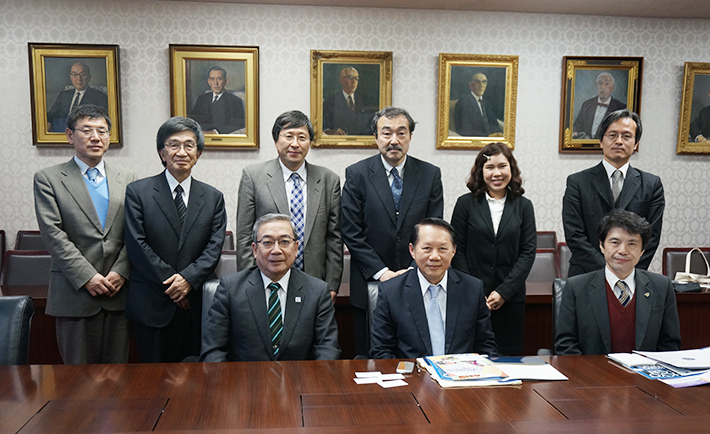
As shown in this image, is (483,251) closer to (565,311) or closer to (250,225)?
(565,311)

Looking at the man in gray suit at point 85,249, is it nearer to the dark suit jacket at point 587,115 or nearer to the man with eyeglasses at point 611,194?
the man with eyeglasses at point 611,194

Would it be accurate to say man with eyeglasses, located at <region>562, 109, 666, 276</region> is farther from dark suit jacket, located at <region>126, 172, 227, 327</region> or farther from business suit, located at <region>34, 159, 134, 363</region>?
business suit, located at <region>34, 159, 134, 363</region>

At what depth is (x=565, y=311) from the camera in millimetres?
2293

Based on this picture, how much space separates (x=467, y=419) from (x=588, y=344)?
1049 mm

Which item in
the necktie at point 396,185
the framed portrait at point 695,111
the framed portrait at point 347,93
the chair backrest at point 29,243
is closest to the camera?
the necktie at point 396,185

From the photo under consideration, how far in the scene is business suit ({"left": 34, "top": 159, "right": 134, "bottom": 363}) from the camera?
2.63 meters

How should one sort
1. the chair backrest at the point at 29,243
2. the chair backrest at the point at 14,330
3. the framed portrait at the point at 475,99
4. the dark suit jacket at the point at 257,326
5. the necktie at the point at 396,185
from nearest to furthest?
the chair backrest at the point at 14,330
the dark suit jacket at the point at 257,326
the necktie at the point at 396,185
the chair backrest at the point at 29,243
the framed portrait at the point at 475,99

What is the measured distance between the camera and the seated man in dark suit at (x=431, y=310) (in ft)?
7.32

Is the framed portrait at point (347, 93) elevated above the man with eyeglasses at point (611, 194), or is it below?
above

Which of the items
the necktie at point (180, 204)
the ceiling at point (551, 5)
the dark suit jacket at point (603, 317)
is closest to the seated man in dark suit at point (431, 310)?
the dark suit jacket at point (603, 317)

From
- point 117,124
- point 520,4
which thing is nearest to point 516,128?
point 520,4

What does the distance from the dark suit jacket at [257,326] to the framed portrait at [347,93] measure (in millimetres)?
2973

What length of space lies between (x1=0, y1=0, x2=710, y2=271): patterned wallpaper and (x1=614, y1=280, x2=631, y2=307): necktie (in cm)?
306

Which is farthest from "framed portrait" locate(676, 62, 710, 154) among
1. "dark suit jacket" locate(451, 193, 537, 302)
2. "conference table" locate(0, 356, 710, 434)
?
"conference table" locate(0, 356, 710, 434)
